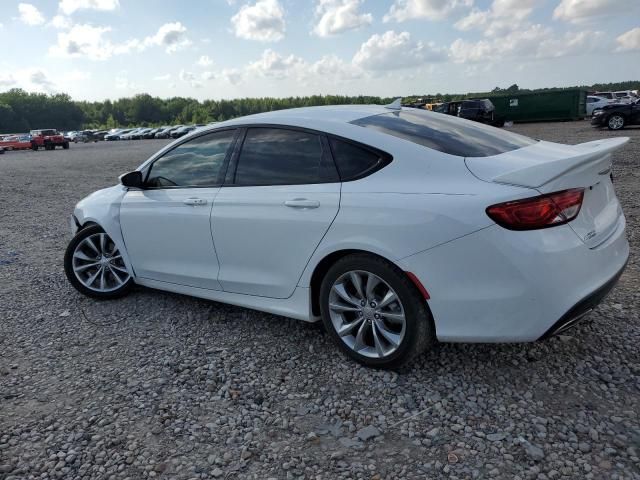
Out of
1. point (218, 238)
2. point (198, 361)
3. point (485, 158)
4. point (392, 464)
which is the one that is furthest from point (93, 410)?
point (485, 158)

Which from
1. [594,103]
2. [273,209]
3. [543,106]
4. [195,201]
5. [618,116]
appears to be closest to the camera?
[273,209]

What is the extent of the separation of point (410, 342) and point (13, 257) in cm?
573

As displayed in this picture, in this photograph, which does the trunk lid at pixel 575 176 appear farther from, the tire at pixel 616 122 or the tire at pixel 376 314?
the tire at pixel 616 122

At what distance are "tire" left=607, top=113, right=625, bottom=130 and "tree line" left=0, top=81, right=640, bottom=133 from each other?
8589cm

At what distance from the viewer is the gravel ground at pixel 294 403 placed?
98.0 inches

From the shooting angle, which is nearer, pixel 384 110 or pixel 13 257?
pixel 384 110

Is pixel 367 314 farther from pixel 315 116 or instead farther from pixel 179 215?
pixel 179 215

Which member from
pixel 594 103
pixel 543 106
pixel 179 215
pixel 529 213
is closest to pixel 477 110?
pixel 543 106

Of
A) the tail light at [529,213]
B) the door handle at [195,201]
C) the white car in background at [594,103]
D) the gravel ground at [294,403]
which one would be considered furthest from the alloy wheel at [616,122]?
the door handle at [195,201]

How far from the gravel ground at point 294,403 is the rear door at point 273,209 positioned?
562 mm

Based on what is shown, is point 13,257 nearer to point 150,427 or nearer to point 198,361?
point 198,361

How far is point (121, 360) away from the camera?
3.66 m

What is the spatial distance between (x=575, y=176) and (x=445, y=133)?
90 centimetres

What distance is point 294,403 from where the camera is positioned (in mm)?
3016
